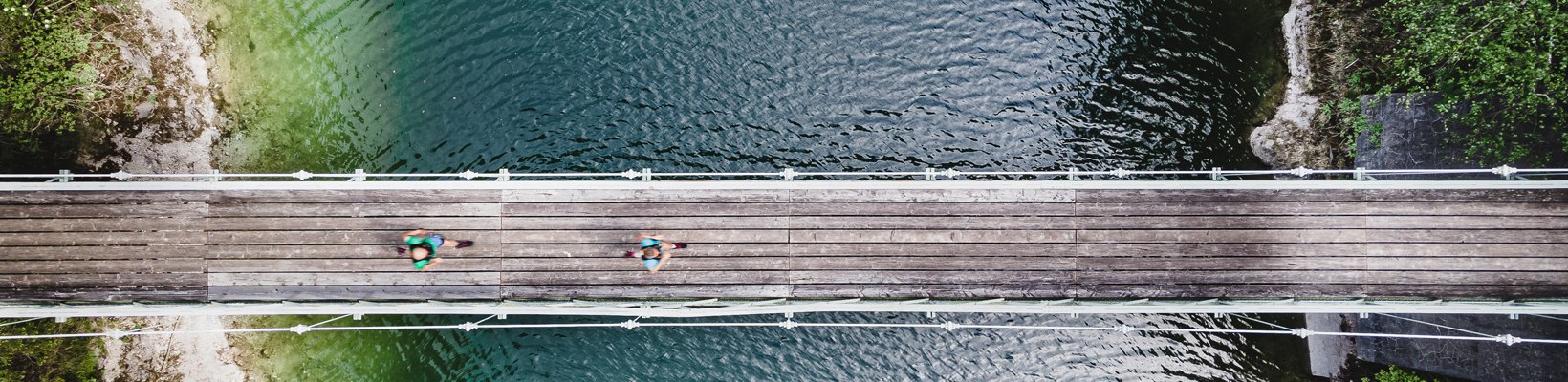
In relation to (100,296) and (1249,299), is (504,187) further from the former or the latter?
(1249,299)

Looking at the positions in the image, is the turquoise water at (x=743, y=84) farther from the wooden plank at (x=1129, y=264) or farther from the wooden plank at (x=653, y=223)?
the wooden plank at (x=1129, y=264)

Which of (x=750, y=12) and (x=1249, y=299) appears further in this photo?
(x=750, y=12)

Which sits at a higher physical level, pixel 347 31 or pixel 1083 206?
pixel 347 31

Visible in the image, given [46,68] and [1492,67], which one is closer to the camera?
[1492,67]

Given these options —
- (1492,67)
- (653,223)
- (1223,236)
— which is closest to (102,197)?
(653,223)

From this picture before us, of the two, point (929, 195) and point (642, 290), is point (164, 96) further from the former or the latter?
point (929, 195)

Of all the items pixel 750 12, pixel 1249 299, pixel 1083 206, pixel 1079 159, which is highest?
pixel 750 12

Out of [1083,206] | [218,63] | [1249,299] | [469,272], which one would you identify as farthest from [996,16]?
[218,63]

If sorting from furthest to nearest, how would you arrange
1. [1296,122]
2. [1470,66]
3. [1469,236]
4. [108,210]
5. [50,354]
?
[1296,122], [50,354], [1470,66], [108,210], [1469,236]

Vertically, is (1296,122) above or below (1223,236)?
above
